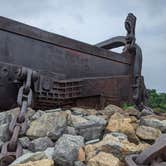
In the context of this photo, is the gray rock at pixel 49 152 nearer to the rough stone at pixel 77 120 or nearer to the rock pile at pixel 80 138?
the rock pile at pixel 80 138

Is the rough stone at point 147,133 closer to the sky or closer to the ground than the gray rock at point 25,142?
closer to the sky

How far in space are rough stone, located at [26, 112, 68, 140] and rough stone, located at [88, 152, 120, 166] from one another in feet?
1.75

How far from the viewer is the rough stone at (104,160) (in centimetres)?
226

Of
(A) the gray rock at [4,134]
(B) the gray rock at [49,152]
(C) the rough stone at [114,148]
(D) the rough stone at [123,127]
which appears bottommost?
(B) the gray rock at [49,152]

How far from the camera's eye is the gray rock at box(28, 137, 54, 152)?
2604 mm

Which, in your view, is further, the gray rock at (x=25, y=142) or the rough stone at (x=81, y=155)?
the gray rock at (x=25, y=142)

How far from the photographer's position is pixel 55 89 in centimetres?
371

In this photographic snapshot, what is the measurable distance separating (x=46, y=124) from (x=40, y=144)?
244 mm

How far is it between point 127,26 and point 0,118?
254cm

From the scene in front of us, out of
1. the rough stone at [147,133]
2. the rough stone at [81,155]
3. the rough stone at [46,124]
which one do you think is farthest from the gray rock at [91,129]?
the rough stone at [81,155]

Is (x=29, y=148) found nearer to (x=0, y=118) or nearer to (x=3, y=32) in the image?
(x=0, y=118)

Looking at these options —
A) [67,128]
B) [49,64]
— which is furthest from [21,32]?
[67,128]

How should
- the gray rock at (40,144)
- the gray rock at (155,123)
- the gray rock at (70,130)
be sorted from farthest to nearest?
the gray rock at (155,123)
the gray rock at (70,130)
the gray rock at (40,144)

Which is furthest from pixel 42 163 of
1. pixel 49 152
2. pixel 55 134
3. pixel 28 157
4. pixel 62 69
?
pixel 62 69
